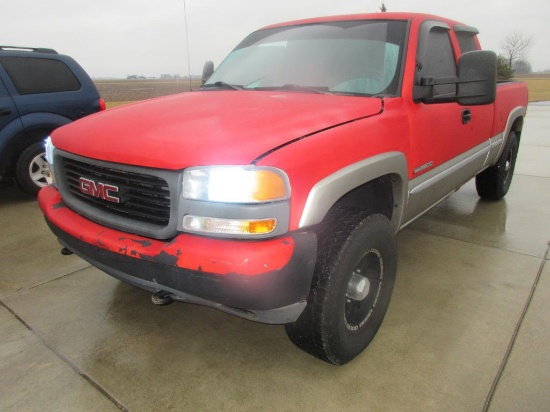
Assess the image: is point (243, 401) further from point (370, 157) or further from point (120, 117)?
point (120, 117)

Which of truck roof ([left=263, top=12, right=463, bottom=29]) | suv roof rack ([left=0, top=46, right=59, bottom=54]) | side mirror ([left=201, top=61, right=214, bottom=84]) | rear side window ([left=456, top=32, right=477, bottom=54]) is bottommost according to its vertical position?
side mirror ([left=201, top=61, right=214, bottom=84])

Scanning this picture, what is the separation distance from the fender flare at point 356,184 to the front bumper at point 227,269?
0.10 meters

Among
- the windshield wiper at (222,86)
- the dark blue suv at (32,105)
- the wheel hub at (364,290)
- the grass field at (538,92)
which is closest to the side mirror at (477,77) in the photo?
the wheel hub at (364,290)

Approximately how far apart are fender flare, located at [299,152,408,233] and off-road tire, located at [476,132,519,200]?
2551mm

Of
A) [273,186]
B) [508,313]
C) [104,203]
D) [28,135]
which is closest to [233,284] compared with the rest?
[273,186]

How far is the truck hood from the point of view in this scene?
1.65 meters

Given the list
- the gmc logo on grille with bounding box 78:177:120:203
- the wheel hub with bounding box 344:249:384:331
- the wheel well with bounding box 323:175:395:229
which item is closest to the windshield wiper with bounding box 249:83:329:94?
the wheel well with bounding box 323:175:395:229

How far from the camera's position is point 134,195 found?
5.99 feet

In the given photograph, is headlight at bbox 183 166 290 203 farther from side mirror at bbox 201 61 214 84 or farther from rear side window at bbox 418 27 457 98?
side mirror at bbox 201 61 214 84

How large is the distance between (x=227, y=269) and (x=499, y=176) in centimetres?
401

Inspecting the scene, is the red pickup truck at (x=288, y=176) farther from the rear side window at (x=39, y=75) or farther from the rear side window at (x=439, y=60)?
the rear side window at (x=39, y=75)

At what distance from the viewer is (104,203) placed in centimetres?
198

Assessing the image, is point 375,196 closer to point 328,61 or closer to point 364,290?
point 364,290

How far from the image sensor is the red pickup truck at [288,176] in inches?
62.7
